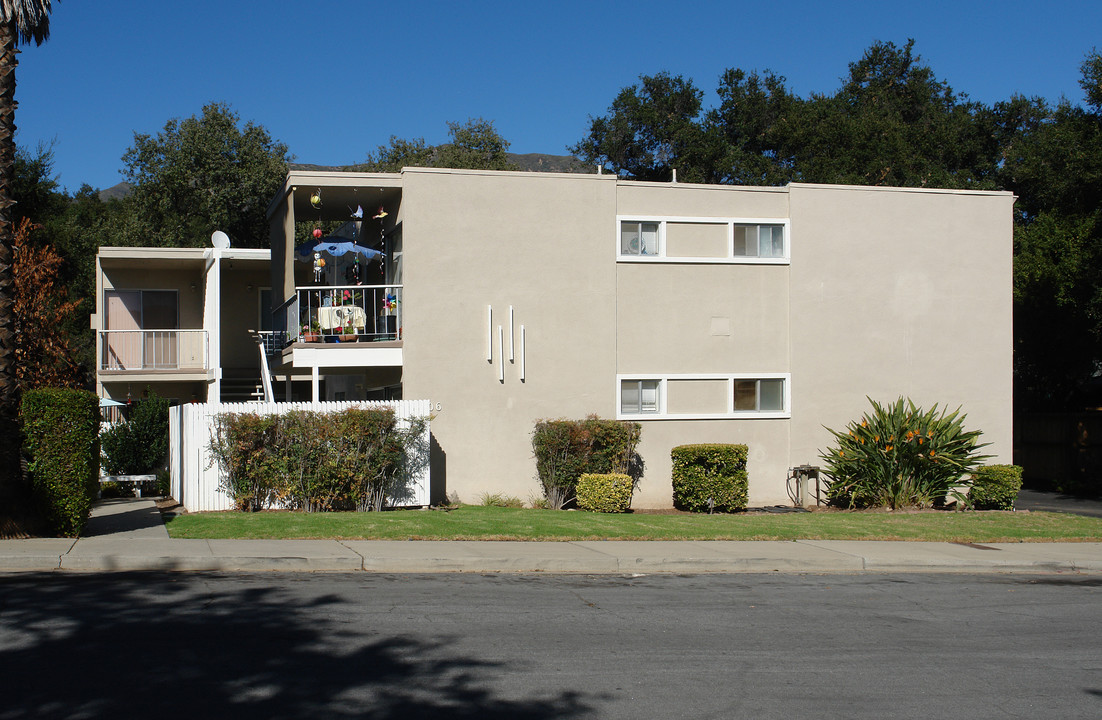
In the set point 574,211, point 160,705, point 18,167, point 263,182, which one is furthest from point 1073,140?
point 263,182

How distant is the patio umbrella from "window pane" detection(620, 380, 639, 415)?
5496 mm

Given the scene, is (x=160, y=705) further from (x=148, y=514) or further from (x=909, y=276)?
(x=909, y=276)

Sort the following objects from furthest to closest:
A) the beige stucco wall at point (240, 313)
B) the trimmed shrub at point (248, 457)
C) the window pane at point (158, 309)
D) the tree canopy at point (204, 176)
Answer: the tree canopy at point (204, 176)
the window pane at point (158, 309)
the beige stucco wall at point (240, 313)
the trimmed shrub at point (248, 457)

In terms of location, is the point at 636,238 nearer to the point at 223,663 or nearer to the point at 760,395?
the point at 760,395

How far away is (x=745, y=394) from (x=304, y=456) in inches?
345

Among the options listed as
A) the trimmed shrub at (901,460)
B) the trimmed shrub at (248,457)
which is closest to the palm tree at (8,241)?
the trimmed shrub at (248,457)

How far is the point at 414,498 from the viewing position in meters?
17.0

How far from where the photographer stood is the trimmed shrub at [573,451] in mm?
18016

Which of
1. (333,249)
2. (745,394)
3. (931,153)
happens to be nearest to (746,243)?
(745,394)

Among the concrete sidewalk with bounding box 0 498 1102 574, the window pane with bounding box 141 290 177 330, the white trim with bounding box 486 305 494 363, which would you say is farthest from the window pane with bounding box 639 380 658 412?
the window pane with bounding box 141 290 177 330

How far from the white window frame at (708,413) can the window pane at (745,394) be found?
95 mm

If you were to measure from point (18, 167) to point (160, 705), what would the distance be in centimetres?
3300

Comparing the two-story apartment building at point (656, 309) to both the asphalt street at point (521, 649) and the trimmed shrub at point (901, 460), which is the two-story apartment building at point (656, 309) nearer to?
the trimmed shrub at point (901, 460)

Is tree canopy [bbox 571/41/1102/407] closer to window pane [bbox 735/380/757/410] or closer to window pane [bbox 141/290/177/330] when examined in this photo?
window pane [bbox 735/380/757/410]
